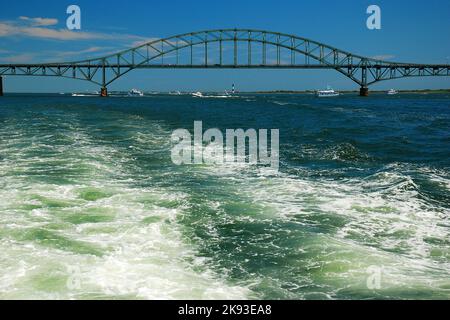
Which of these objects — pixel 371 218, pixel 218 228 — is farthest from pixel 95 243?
pixel 371 218

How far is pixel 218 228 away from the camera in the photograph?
899cm

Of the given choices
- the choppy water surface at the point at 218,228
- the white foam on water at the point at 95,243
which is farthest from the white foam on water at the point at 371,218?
the white foam on water at the point at 95,243

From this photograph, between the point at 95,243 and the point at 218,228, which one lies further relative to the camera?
the point at 218,228

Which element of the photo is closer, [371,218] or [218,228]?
[218,228]

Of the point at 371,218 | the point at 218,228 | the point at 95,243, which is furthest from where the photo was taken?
the point at 371,218

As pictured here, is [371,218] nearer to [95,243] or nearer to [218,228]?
[218,228]

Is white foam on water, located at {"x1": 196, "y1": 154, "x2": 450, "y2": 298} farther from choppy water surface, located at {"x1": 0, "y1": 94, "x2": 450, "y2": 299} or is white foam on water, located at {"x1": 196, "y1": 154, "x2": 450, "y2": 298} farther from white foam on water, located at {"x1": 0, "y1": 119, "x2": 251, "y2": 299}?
white foam on water, located at {"x1": 0, "y1": 119, "x2": 251, "y2": 299}

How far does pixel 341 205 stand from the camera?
10898mm

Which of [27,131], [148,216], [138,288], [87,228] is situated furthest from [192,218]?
[27,131]

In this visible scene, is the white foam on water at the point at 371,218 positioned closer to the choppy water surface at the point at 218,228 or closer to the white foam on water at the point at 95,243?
the choppy water surface at the point at 218,228

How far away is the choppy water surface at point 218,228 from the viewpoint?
6379 millimetres

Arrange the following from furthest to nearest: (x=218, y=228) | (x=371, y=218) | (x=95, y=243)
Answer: (x=371, y=218)
(x=218, y=228)
(x=95, y=243)

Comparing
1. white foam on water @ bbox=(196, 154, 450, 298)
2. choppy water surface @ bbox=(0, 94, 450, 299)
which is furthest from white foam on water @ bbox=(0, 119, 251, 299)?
white foam on water @ bbox=(196, 154, 450, 298)
